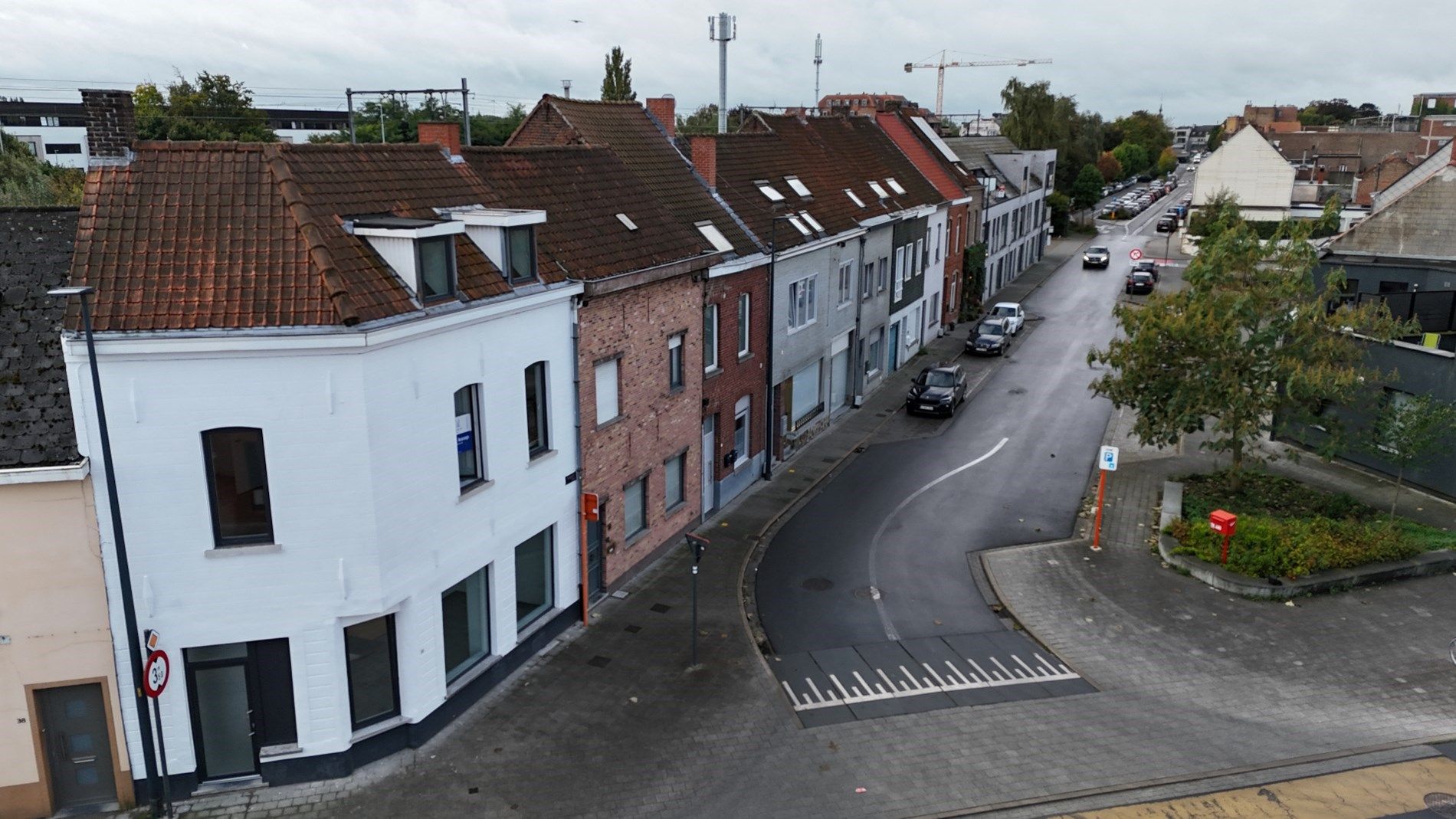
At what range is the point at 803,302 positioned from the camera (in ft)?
95.4

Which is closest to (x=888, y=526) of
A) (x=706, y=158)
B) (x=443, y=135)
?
(x=706, y=158)

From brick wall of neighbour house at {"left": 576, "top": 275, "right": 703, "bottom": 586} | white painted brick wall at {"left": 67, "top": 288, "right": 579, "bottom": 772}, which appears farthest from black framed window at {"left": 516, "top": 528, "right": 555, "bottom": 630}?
white painted brick wall at {"left": 67, "top": 288, "right": 579, "bottom": 772}

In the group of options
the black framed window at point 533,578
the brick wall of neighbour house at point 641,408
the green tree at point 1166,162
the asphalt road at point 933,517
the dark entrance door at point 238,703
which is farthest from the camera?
the green tree at point 1166,162

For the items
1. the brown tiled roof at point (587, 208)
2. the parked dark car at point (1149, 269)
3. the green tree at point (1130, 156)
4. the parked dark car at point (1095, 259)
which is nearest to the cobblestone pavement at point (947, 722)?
the brown tiled roof at point (587, 208)

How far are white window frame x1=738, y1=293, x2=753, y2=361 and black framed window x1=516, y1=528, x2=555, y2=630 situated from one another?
893cm

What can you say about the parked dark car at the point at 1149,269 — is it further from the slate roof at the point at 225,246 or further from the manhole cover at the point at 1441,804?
the slate roof at the point at 225,246

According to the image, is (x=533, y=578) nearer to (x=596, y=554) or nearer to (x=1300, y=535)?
(x=596, y=554)

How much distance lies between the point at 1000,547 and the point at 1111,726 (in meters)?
7.73

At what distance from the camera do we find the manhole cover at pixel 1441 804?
1356 centimetres

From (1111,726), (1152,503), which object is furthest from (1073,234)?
(1111,726)

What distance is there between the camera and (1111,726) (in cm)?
1574

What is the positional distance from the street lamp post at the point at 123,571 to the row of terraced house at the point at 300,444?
0.23m

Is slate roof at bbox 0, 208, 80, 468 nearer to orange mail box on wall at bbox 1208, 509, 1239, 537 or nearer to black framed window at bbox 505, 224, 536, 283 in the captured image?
black framed window at bbox 505, 224, 536, 283

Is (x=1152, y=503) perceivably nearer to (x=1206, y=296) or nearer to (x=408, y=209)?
(x=1206, y=296)
